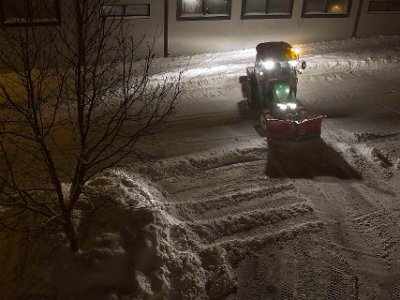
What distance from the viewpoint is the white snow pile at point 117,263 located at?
6.86 meters

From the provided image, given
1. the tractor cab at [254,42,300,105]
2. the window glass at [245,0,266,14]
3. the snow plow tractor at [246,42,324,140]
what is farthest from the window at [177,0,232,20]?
the tractor cab at [254,42,300,105]

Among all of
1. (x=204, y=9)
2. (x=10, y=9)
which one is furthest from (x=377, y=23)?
(x=10, y=9)

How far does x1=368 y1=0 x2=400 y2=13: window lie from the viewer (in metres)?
19.7

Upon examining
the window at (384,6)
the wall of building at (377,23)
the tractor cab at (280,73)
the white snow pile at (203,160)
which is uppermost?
the window at (384,6)

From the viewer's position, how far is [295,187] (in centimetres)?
1009

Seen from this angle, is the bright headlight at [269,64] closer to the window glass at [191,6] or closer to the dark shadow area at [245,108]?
the dark shadow area at [245,108]

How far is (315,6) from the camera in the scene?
18984 millimetres

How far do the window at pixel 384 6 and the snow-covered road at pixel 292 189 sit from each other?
232 inches

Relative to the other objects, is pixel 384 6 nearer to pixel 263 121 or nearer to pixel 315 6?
pixel 315 6

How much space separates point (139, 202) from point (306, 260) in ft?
11.9

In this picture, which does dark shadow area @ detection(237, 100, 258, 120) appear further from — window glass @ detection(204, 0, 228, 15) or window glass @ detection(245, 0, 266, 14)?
window glass @ detection(245, 0, 266, 14)

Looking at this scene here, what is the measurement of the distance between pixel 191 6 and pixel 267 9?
3.43 meters

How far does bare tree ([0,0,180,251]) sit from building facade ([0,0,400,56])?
0.97 m

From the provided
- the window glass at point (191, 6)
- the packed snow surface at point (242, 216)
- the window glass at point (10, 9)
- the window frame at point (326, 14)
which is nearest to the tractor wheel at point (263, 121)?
the packed snow surface at point (242, 216)
